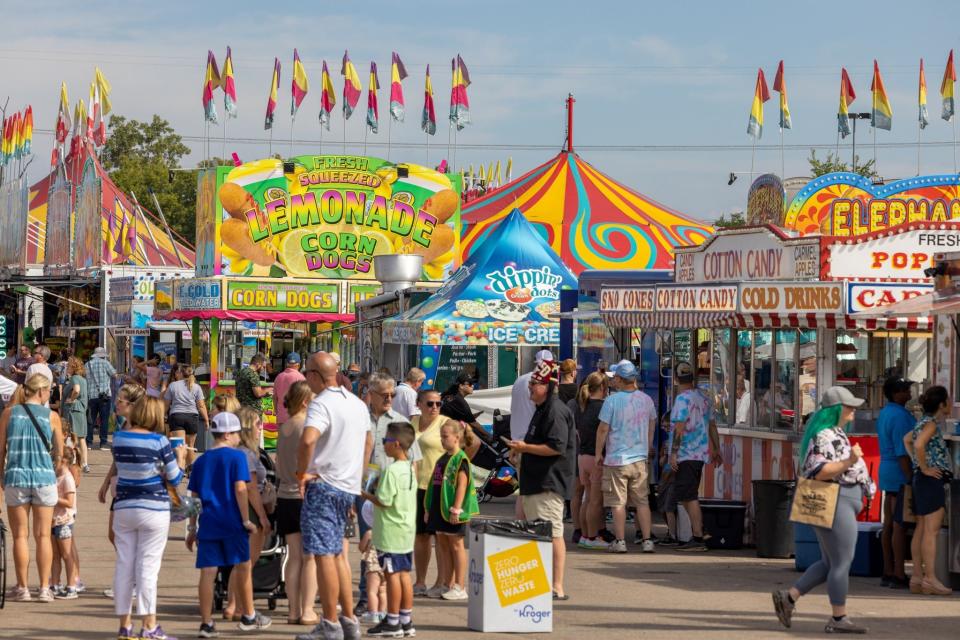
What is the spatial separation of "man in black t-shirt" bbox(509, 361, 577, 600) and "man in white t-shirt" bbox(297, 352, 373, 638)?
6.94 ft

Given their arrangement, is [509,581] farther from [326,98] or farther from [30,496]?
[326,98]

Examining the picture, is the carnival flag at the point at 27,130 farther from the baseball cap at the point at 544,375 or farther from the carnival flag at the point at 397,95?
the baseball cap at the point at 544,375

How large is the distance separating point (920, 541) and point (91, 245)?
31.1 meters

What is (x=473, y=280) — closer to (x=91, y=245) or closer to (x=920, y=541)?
(x=920, y=541)

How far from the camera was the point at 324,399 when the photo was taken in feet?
29.1

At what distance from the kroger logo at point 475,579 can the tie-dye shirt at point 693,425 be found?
4.80 meters

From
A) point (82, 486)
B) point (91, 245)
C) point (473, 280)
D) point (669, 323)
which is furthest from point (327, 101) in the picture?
point (669, 323)

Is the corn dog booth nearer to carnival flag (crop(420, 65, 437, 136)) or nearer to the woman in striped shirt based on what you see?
carnival flag (crop(420, 65, 437, 136))

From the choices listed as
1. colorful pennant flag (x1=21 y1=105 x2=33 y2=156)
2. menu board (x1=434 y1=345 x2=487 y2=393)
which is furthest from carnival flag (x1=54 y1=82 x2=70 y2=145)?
menu board (x1=434 y1=345 x2=487 y2=393)

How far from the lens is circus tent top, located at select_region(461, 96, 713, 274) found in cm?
3108

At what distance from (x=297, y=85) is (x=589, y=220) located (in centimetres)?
769

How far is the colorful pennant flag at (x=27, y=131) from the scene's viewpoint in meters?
45.4

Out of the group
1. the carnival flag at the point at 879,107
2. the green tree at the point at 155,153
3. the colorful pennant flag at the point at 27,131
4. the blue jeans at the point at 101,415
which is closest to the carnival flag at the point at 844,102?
the carnival flag at the point at 879,107

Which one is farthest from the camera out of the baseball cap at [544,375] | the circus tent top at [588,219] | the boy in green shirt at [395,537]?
the circus tent top at [588,219]
